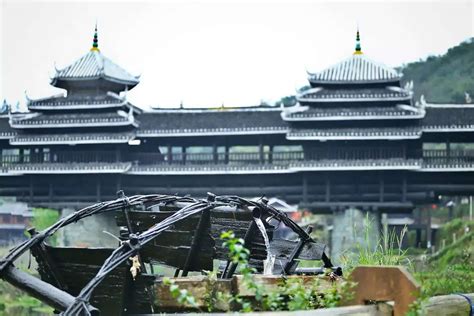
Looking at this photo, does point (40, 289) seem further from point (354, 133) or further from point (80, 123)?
point (80, 123)

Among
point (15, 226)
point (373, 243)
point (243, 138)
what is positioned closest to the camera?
point (373, 243)

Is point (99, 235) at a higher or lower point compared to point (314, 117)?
lower

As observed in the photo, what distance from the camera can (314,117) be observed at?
28750mm

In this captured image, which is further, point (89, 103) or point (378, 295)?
point (89, 103)

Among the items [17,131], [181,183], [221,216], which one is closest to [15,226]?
[17,131]

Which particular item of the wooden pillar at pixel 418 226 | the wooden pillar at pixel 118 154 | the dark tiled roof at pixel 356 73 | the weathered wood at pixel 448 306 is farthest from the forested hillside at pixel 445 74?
the weathered wood at pixel 448 306

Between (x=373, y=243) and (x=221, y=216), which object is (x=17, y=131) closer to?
(x=373, y=243)

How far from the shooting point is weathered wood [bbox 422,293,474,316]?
17.9 feet

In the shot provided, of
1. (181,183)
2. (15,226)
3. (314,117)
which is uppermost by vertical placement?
(314,117)

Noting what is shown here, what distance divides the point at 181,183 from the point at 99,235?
147 inches

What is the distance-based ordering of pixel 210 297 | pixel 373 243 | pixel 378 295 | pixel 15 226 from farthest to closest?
pixel 15 226
pixel 373 243
pixel 210 297
pixel 378 295

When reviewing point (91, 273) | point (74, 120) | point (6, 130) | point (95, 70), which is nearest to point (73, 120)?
point (74, 120)

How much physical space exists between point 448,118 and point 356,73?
3.62 meters

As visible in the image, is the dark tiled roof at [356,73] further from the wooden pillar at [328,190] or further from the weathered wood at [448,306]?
the weathered wood at [448,306]
